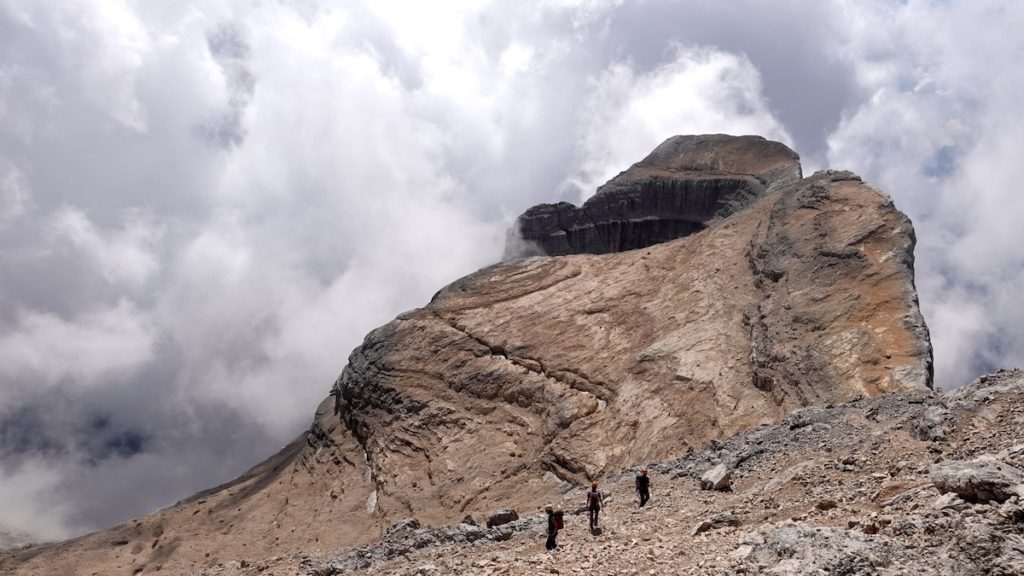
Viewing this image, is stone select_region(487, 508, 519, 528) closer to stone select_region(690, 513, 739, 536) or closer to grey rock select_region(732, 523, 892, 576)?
stone select_region(690, 513, 739, 536)

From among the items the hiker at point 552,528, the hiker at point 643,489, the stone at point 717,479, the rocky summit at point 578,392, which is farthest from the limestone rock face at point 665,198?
the hiker at point 552,528

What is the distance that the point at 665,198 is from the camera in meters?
73.1

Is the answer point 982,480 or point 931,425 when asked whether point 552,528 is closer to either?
point 982,480

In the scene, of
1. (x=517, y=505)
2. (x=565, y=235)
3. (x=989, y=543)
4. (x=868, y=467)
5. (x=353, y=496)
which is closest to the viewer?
(x=989, y=543)

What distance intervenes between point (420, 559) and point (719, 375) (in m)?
17.2

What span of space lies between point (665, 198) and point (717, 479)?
184 feet

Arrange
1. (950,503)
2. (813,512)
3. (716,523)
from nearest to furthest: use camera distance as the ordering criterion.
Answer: (950,503), (813,512), (716,523)

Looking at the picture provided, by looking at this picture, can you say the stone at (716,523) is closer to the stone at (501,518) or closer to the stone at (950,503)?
the stone at (950,503)

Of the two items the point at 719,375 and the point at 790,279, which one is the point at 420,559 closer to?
the point at 719,375

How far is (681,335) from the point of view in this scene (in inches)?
1372

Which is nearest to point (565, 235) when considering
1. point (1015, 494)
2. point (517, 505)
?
point (517, 505)

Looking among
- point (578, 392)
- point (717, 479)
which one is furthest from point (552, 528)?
point (578, 392)

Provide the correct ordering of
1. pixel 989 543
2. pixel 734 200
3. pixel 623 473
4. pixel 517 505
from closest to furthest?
pixel 989 543, pixel 623 473, pixel 517 505, pixel 734 200

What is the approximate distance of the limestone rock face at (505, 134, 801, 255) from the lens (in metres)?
65.4
